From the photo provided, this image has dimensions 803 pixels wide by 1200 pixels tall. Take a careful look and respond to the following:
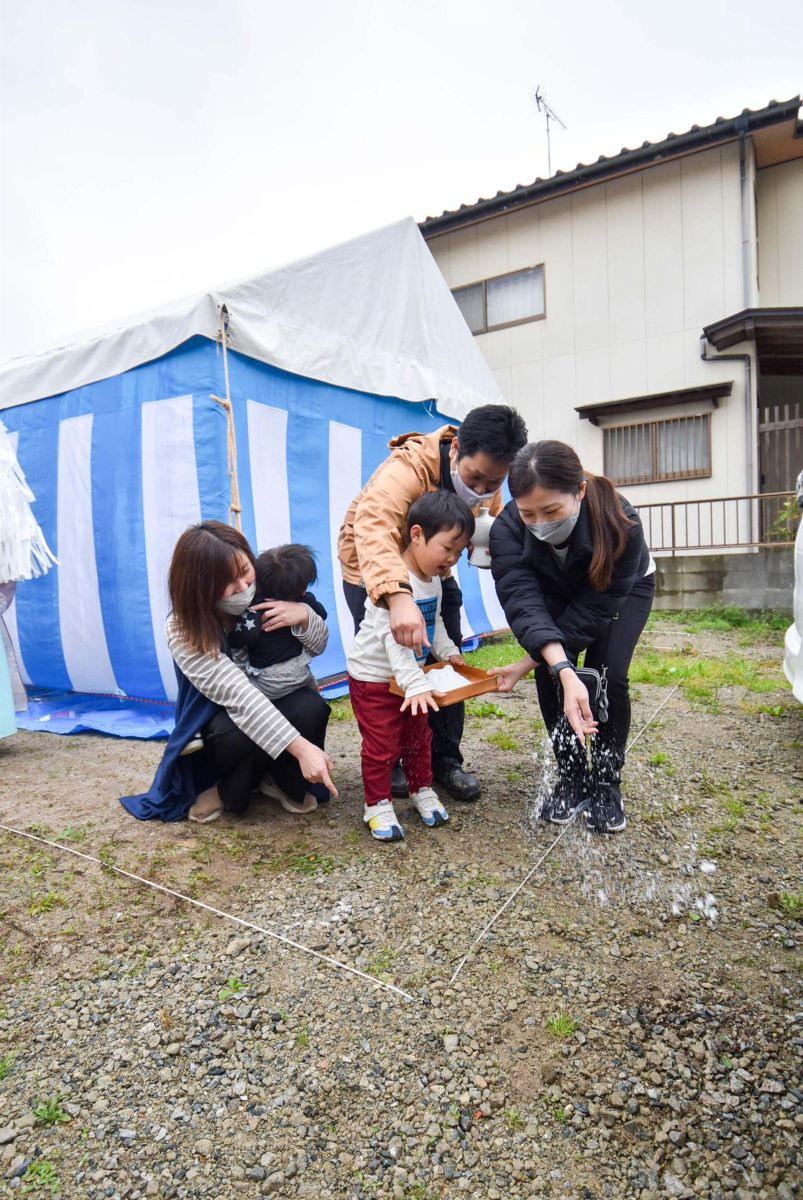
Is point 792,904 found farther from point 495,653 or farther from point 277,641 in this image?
point 495,653

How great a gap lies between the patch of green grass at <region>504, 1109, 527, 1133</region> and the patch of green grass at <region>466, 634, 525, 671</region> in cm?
311

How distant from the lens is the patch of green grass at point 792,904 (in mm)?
1621

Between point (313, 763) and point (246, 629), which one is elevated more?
point (246, 629)

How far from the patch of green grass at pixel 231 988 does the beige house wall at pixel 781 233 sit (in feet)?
29.7

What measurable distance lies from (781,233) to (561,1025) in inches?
369

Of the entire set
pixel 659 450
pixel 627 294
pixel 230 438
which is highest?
pixel 627 294

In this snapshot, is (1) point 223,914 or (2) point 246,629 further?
(2) point 246,629

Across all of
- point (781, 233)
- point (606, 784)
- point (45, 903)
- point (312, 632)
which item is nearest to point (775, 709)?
point (606, 784)

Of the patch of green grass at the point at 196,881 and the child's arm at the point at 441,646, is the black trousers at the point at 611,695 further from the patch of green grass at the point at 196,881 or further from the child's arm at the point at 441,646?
the patch of green grass at the point at 196,881

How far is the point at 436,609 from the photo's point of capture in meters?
2.31

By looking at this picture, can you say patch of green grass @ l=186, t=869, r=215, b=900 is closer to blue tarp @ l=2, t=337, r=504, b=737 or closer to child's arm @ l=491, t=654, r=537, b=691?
child's arm @ l=491, t=654, r=537, b=691

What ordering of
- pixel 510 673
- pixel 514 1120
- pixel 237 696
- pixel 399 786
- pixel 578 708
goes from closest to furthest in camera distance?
1. pixel 514 1120
2. pixel 578 708
3. pixel 237 696
4. pixel 510 673
5. pixel 399 786

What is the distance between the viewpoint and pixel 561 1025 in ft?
4.17

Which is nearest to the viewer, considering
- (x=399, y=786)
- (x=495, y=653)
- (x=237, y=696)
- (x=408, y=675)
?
(x=408, y=675)
